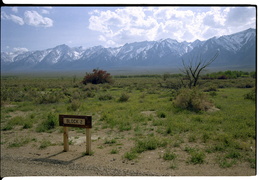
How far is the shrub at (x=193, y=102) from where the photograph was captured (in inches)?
479

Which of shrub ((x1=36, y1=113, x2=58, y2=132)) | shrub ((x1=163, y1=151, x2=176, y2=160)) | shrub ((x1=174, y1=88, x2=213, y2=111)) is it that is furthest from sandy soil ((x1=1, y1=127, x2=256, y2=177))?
shrub ((x1=174, y1=88, x2=213, y2=111))

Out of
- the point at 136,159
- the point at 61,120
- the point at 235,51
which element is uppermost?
the point at 235,51

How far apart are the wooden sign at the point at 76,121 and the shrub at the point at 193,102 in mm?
7926

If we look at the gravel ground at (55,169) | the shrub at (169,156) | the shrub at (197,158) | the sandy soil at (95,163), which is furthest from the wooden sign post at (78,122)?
the shrub at (197,158)

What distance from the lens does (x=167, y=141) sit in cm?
704

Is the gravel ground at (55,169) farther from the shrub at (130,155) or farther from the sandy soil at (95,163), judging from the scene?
the shrub at (130,155)

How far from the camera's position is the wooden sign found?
5.63 metres

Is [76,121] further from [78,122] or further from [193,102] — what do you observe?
[193,102]

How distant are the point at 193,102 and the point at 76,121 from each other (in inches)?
322

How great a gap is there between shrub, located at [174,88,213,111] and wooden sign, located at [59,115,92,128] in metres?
7.93

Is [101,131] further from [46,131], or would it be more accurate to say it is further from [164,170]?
[164,170]

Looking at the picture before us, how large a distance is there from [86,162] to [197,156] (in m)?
2.73

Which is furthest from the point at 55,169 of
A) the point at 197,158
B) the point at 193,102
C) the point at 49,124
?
the point at 193,102

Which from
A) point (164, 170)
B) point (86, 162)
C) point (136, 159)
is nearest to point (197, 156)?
point (164, 170)
